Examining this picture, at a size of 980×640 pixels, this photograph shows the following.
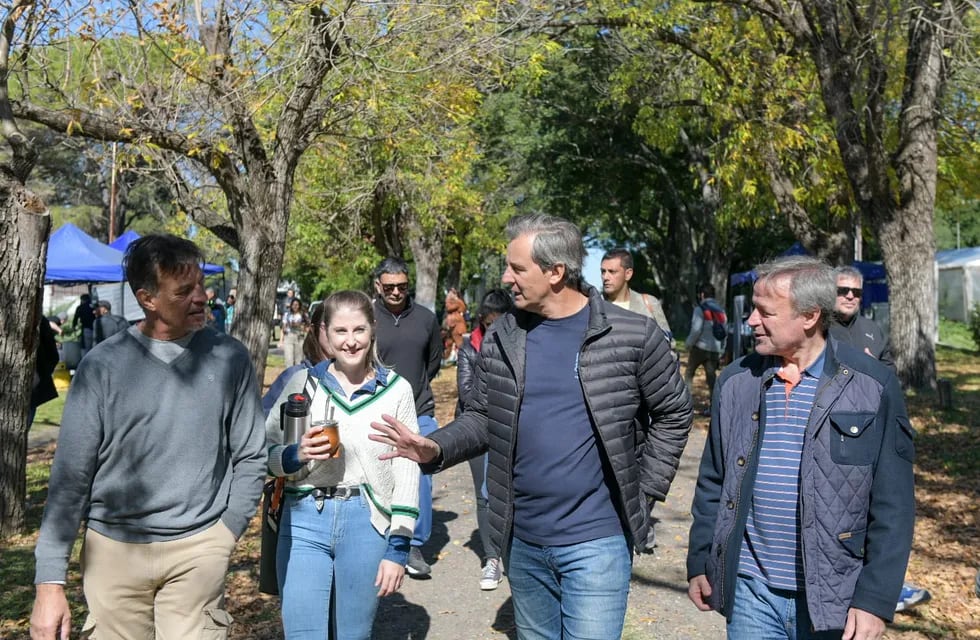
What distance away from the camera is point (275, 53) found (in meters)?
9.33

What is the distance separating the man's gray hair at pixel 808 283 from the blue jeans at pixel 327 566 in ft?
5.29

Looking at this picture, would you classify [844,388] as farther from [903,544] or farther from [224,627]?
[224,627]

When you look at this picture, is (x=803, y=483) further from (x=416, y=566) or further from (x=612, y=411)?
(x=416, y=566)

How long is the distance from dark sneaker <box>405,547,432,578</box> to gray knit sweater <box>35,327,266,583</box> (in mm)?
3226

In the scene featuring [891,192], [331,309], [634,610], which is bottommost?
[634,610]

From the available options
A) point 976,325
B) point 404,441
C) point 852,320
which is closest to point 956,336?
point 976,325

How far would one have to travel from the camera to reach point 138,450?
290 centimetres

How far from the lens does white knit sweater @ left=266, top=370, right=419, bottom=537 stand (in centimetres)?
344

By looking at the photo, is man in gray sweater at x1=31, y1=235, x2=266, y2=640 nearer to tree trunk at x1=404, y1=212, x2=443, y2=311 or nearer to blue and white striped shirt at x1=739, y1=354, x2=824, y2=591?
blue and white striped shirt at x1=739, y1=354, x2=824, y2=591

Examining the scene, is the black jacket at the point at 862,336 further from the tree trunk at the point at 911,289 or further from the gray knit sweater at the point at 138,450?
the tree trunk at the point at 911,289

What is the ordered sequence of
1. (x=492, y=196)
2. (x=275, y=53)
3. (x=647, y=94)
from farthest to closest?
(x=492, y=196)
(x=647, y=94)
(x=275, y=53)

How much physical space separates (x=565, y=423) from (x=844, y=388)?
0.87 m

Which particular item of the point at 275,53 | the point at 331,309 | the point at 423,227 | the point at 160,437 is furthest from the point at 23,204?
the point at 423,227

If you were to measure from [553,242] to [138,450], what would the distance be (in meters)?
1.45
